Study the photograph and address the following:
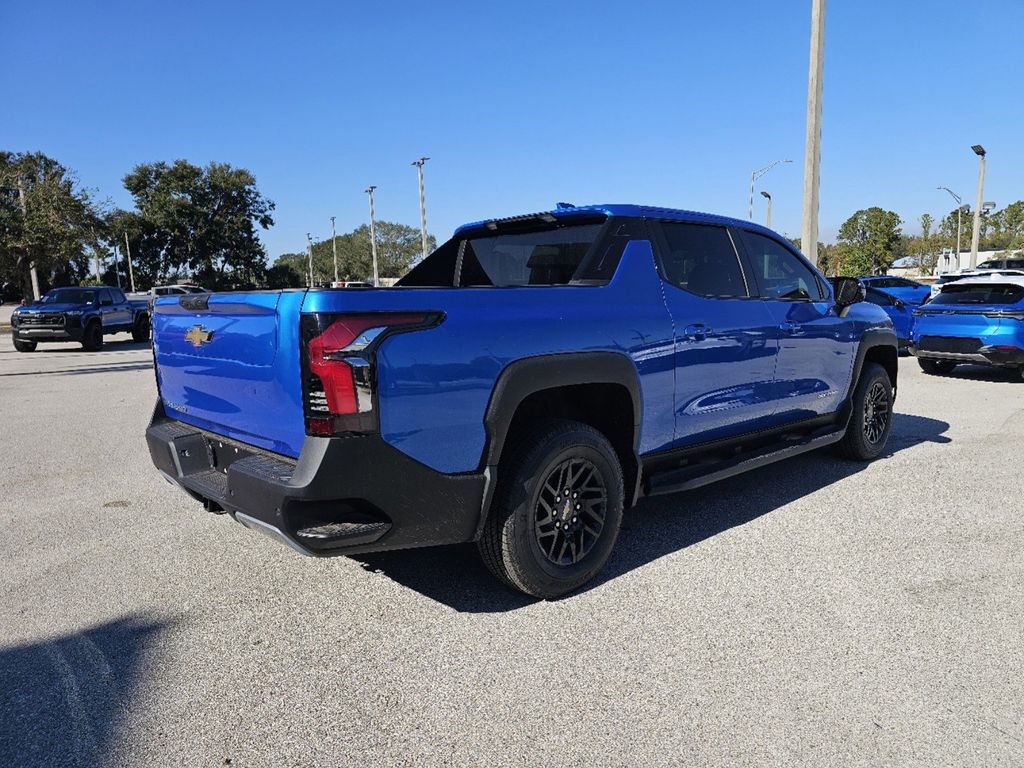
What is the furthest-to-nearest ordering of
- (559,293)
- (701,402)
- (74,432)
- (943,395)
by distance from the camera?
(943,395) → (74,432) → (701,402) → (559,293)

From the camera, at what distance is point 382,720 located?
2.53m

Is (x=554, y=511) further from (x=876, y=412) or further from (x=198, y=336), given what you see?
(x=876, y=412)

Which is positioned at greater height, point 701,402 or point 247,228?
point 247,228

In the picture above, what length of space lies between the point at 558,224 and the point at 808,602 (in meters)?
2.38

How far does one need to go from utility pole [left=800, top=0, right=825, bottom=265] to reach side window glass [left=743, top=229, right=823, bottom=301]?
891 centimetres

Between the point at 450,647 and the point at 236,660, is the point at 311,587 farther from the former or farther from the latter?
the point at 450,647

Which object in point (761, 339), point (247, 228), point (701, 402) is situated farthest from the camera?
point (247, 228)

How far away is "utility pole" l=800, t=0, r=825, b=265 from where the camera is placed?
1337cm

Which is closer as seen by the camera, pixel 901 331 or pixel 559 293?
pixel 559 293

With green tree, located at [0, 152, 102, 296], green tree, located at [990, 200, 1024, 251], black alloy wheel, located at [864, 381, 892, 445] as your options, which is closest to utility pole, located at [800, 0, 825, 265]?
black alloy wheel, located at [864, 381, 892, 445]

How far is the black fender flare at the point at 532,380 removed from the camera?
305cm

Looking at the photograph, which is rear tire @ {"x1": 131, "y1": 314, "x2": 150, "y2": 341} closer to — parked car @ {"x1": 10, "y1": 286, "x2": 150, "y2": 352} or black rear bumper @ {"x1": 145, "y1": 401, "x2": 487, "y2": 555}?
parked car @ {"x1": 10, "y1": 286, "x2": 150, "y2": 352}

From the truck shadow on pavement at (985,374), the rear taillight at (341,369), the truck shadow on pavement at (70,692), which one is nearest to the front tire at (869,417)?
the rear taillight at (341,369)

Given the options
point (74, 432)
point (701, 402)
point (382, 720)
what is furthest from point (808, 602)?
point (74, 432)
